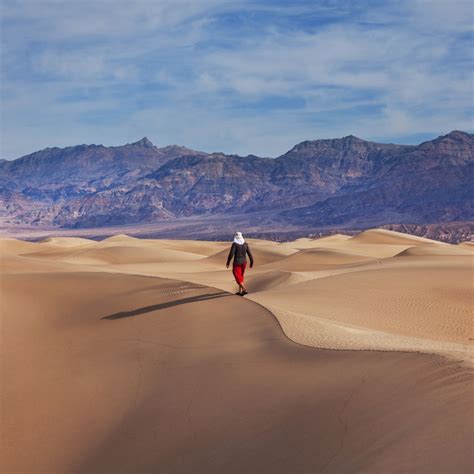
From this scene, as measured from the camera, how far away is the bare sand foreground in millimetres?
5531

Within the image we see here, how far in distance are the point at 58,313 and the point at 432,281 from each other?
9672mm

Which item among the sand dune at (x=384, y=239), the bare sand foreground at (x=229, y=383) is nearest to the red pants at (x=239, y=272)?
the bare sand foreground at (x=229, y=383)

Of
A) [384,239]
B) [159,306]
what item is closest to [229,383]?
[159,306]

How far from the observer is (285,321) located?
10.2 metres

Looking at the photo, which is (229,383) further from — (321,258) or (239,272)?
(321,258)

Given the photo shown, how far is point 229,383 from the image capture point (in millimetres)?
7723

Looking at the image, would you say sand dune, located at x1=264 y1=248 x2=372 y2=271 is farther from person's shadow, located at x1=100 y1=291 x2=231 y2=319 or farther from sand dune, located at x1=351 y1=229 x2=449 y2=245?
sand dune, located at x1=351 y1=229 x2=449 y2=245

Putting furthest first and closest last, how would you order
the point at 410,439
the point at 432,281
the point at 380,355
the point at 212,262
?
the point at 212,262
the point at 432,281
the point at 380,355
the point at 410,439

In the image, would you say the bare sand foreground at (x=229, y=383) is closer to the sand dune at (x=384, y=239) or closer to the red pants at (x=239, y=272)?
the red pants at (x=239, y=272)

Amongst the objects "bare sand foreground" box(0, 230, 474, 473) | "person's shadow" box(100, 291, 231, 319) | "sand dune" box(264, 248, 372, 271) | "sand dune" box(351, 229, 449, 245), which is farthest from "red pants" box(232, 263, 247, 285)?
"sand dune" box(351, 229, 449, 245)

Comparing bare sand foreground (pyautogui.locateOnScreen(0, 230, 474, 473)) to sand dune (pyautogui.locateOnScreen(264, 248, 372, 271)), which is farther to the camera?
sand dune (pyautogui.locateOnScreen(264, 248, 372, 271))

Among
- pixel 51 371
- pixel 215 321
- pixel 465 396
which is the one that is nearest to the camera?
pixel 465 396

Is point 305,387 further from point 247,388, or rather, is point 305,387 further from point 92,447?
point 92,447

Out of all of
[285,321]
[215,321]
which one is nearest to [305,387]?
[285,321]
